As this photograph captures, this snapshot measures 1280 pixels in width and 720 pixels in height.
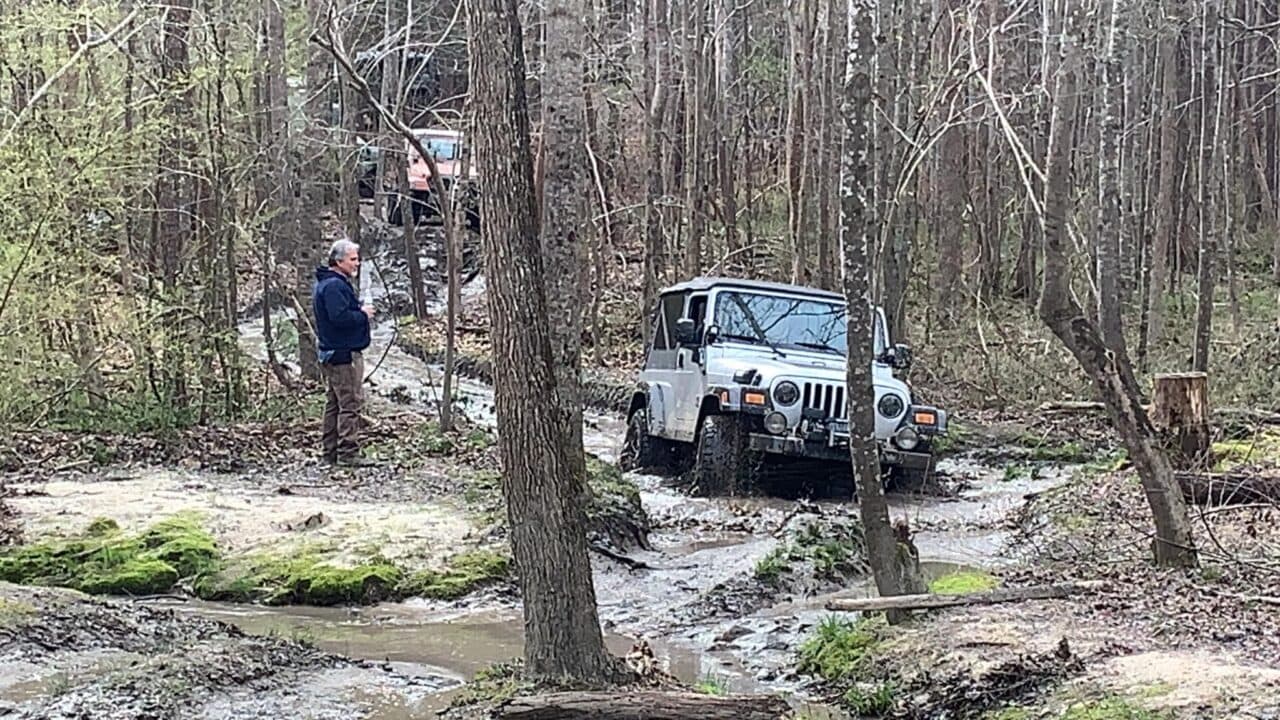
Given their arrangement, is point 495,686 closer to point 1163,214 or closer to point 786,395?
point 786,395

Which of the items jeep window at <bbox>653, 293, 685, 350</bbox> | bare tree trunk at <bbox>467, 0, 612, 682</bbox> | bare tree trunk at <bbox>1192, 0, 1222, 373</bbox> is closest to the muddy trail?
bare tree trunk at <bbox>467, 0, 612, 682</bbox>

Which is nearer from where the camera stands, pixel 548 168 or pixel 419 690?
pixel 419 690

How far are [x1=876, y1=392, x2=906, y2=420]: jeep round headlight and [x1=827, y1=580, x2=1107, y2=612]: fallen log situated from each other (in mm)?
4298

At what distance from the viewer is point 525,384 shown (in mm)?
5348

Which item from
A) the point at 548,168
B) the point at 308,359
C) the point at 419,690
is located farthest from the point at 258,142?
the point at 419,690

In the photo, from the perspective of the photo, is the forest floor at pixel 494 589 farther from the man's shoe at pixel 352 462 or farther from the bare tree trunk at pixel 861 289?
the bare tree trunk at pixel 861 289

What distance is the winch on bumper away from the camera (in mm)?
11195

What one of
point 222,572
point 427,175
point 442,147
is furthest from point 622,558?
point 442,147

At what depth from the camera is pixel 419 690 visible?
6074mm

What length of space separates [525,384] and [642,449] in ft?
26.7

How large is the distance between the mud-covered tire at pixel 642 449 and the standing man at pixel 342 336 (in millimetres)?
2831

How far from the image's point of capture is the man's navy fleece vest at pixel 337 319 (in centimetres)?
1136

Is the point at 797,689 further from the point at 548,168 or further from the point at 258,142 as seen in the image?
the point at 258,142

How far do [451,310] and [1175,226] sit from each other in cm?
1710
